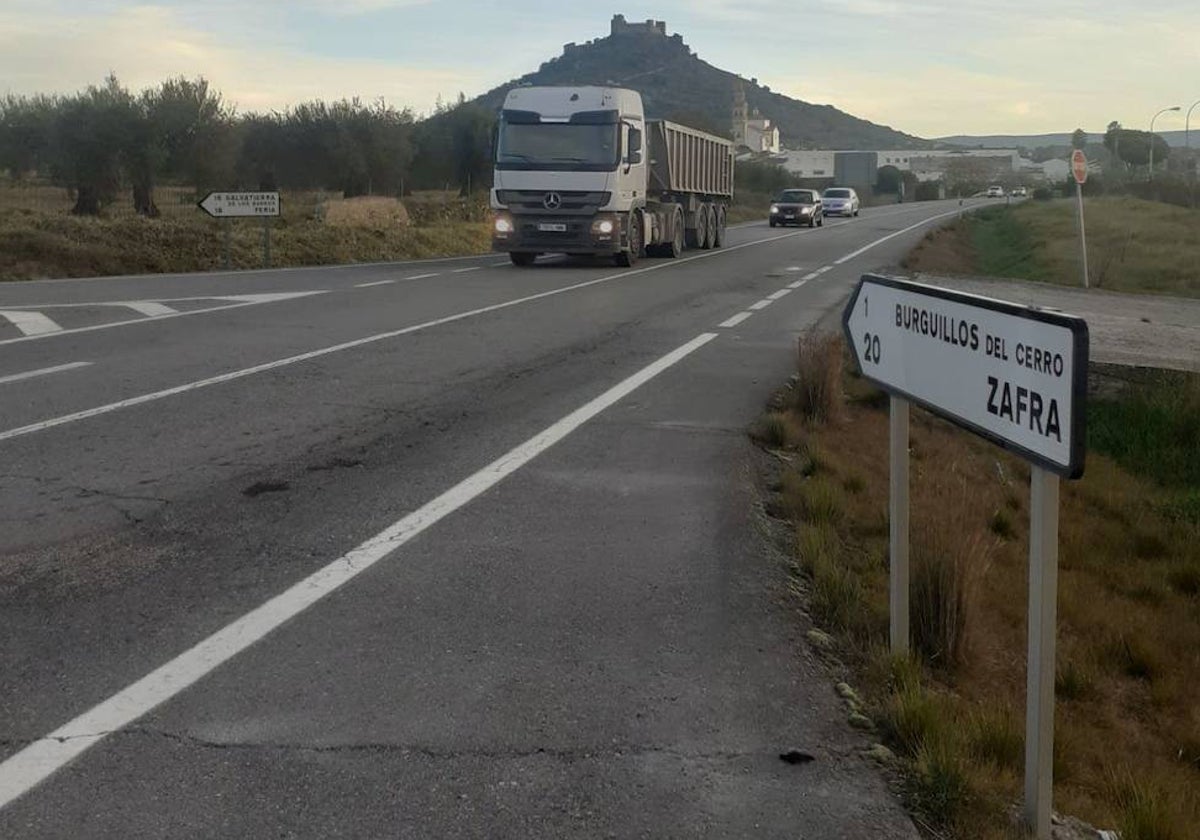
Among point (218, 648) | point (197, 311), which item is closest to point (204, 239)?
point (197, 311)

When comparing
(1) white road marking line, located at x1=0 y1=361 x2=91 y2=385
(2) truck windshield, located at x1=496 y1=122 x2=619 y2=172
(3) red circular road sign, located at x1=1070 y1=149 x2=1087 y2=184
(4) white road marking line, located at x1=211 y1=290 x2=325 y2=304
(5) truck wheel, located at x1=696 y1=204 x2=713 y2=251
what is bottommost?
(1) white road marking line, located at x1=0 y1=361 x2=91 y2=385

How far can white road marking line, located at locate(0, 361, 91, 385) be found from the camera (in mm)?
10648

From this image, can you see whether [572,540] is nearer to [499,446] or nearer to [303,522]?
[303,522]

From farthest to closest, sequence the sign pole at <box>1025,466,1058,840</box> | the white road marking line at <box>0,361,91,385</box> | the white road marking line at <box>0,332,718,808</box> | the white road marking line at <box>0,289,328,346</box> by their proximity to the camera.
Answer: the white road marking line at <box>0,289,328,346</box>
the white road marking line at <box>0,361,91,385</box>
the white road marking line at <box>0,332,718,808</box>
the sign pole at <box>1025,466,1058,840</box>

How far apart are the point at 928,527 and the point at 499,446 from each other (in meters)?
3.02

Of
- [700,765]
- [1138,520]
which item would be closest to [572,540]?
[700,765]

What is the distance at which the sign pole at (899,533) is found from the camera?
15.7 ft

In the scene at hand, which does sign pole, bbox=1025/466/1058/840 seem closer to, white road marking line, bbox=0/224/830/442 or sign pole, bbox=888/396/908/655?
sign pole, bbox=888/396/908/655

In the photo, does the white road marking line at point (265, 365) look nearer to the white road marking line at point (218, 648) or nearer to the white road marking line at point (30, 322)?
the white road marking line at point (30, 322)

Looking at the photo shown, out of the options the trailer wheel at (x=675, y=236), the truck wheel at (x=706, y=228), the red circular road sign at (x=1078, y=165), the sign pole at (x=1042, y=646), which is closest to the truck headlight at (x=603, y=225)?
the trailer wheel at (x=675, y=236)

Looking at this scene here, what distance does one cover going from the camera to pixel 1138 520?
30.8ft

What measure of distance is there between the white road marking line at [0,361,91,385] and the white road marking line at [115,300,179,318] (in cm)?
389

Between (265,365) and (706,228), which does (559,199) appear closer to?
(706,228)

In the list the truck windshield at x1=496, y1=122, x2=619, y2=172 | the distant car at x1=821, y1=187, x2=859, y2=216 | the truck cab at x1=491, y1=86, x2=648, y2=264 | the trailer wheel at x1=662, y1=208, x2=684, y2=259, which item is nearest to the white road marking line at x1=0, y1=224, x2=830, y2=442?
the truck cab at x1=491, y1=86, x2=648, y2=264
